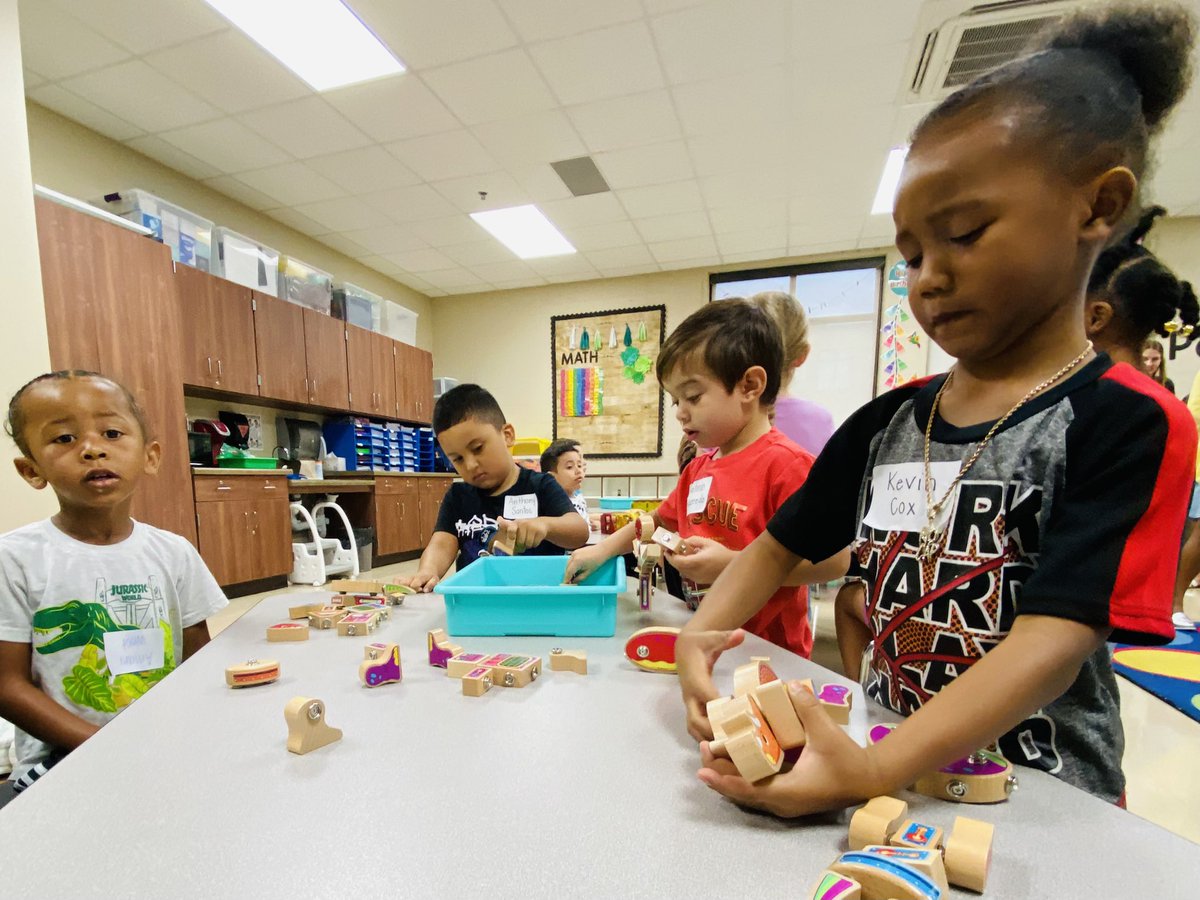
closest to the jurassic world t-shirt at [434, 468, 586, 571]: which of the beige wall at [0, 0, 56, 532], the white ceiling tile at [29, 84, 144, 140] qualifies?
the beige wall at [0, 0, 56, 532]

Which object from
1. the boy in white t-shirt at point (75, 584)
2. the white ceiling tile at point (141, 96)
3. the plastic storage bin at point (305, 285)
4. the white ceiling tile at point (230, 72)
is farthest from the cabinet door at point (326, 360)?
the boy in white t-shirt at point (75, 584)

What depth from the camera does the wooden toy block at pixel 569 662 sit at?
65 centimetres

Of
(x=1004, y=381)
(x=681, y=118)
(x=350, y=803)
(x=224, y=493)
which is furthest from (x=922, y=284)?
(x=224, y=493)

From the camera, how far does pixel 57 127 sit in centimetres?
283

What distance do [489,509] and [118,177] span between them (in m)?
3.30

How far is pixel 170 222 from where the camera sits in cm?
305

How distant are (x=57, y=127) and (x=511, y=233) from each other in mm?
2588

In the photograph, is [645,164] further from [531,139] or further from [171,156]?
[171,156]

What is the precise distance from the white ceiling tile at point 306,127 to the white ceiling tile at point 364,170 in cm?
7

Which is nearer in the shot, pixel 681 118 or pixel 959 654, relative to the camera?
pixel 959 654

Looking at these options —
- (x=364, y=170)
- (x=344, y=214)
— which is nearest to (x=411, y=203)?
(x=364, y=170)

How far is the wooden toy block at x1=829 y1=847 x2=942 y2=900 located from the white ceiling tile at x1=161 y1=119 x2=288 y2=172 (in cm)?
385

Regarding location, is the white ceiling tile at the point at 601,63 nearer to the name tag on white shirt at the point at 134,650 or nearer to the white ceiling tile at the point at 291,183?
the white ceiling tile at the point at 291,183

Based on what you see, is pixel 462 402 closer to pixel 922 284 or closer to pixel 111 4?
pixel 922 284
